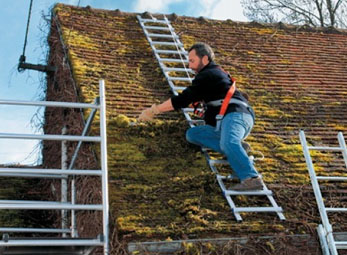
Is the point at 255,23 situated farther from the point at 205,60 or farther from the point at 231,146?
the point at 231,146

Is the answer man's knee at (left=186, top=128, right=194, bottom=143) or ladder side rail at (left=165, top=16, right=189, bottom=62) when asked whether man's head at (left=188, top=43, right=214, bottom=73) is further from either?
ladder side rail at (left=165, top=16, right=189, bottom=62)

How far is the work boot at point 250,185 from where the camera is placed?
471cm

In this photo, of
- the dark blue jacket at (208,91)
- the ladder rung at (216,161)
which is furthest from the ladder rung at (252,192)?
the dark blue jacket at (208,91)

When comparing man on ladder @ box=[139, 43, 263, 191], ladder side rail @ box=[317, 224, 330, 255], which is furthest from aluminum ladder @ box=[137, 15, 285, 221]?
ladder side rail @ box=[317, 224, 330, 255]

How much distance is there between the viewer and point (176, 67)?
287 inches

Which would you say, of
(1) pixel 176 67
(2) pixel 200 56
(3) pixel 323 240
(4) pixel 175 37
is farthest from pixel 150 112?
(4) pixel 175 37

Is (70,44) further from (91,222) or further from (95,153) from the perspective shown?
(91,222)

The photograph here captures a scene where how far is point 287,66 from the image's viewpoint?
830 cm

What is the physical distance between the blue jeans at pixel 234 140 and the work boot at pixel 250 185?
4 cm

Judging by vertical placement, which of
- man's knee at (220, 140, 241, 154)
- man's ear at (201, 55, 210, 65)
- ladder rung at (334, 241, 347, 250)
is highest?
man's ear at (201, 55, 210, 65)

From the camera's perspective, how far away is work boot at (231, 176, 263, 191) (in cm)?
471

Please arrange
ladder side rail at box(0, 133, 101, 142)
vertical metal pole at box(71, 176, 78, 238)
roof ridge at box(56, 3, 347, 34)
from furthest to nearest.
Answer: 1. roof ridge at box(56, 3, 347, 34)
2. vertical metal pole at box(71, 176, 78, 238)
3. ladder side rail at box(0, 133, 101, 142)

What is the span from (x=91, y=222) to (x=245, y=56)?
15.5 ft

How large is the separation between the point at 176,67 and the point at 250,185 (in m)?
3.01
